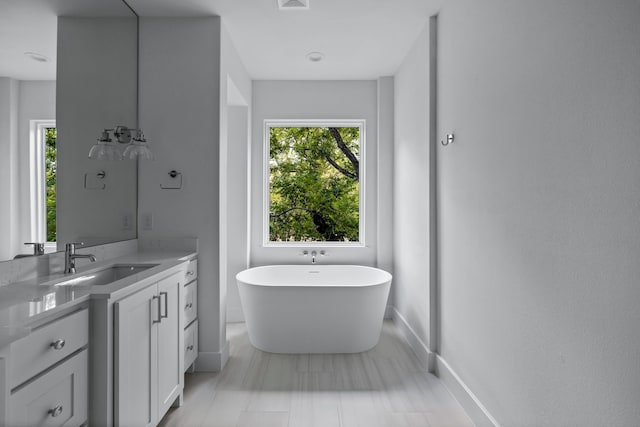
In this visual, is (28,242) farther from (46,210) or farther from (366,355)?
(366,355)

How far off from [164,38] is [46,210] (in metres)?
1.59

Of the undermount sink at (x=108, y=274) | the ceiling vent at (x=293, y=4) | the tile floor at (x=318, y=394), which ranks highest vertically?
the ceiling vent at (x=293, y=4)

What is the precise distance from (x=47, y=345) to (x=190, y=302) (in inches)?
54.8

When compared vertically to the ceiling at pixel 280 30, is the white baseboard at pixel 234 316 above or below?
below

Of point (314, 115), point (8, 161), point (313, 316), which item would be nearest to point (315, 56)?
point (314, 115)

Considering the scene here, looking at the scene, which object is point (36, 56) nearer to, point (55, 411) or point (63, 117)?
point (63, 117)

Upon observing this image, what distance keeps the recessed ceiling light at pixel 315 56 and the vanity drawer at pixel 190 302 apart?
2.22m

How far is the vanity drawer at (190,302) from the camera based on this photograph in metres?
2.54

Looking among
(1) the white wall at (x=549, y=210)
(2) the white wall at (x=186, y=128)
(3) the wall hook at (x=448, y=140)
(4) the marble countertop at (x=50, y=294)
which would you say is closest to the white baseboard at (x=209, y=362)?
(2) the white wall at (x=186, y=128)

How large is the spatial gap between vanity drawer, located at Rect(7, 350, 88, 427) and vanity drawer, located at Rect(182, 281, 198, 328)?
3.51 ft

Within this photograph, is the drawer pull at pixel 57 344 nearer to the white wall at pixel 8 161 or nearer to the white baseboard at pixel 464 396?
the white wall at pixel 8 161

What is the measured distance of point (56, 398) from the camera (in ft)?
4.18

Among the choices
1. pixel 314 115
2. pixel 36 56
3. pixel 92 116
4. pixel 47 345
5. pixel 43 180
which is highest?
pixel 314 115

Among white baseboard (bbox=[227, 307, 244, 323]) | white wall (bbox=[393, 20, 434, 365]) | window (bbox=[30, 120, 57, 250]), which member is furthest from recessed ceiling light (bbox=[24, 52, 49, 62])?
white baseboard (bbox=[227, 307, 244, 323])
